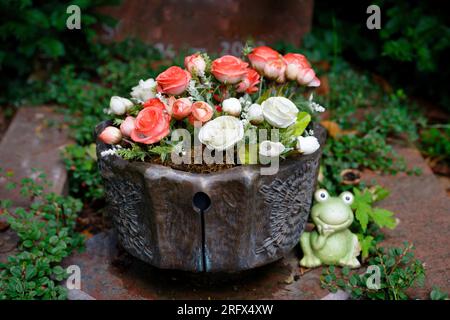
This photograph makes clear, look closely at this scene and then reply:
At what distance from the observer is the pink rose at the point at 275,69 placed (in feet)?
7.48

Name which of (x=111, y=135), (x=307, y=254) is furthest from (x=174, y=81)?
(x=307, y=254)

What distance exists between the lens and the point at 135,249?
2273 mm

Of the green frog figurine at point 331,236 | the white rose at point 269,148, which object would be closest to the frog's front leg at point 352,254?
the green frog figurine at point 331,236

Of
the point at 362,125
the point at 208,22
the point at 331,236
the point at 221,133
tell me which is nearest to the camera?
the point at 221,133

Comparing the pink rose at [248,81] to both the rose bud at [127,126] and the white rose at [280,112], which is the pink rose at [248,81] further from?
the rose bud at [127,126]

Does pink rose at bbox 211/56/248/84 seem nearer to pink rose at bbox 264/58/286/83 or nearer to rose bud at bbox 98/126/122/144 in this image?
pink rose at bbox 264/58/286/83

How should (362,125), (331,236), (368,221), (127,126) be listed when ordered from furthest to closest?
1. (362,125)
2. (368,221)
3. (331,236)
4. (127,126)

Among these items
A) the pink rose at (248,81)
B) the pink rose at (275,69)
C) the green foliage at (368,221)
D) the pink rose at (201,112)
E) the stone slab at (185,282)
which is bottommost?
the stone slab at (185,282)

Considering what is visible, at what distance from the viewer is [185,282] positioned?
8.04 feet

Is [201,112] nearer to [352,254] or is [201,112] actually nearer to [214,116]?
[214,116]

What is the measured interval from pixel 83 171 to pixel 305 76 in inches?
54.9

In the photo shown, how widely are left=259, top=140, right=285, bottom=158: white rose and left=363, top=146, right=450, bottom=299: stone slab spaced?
2.70ft

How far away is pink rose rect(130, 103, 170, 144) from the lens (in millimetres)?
2012

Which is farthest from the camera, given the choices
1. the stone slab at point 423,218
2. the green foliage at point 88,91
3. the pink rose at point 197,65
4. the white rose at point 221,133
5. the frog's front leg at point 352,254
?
the green foliage at point 88,91
